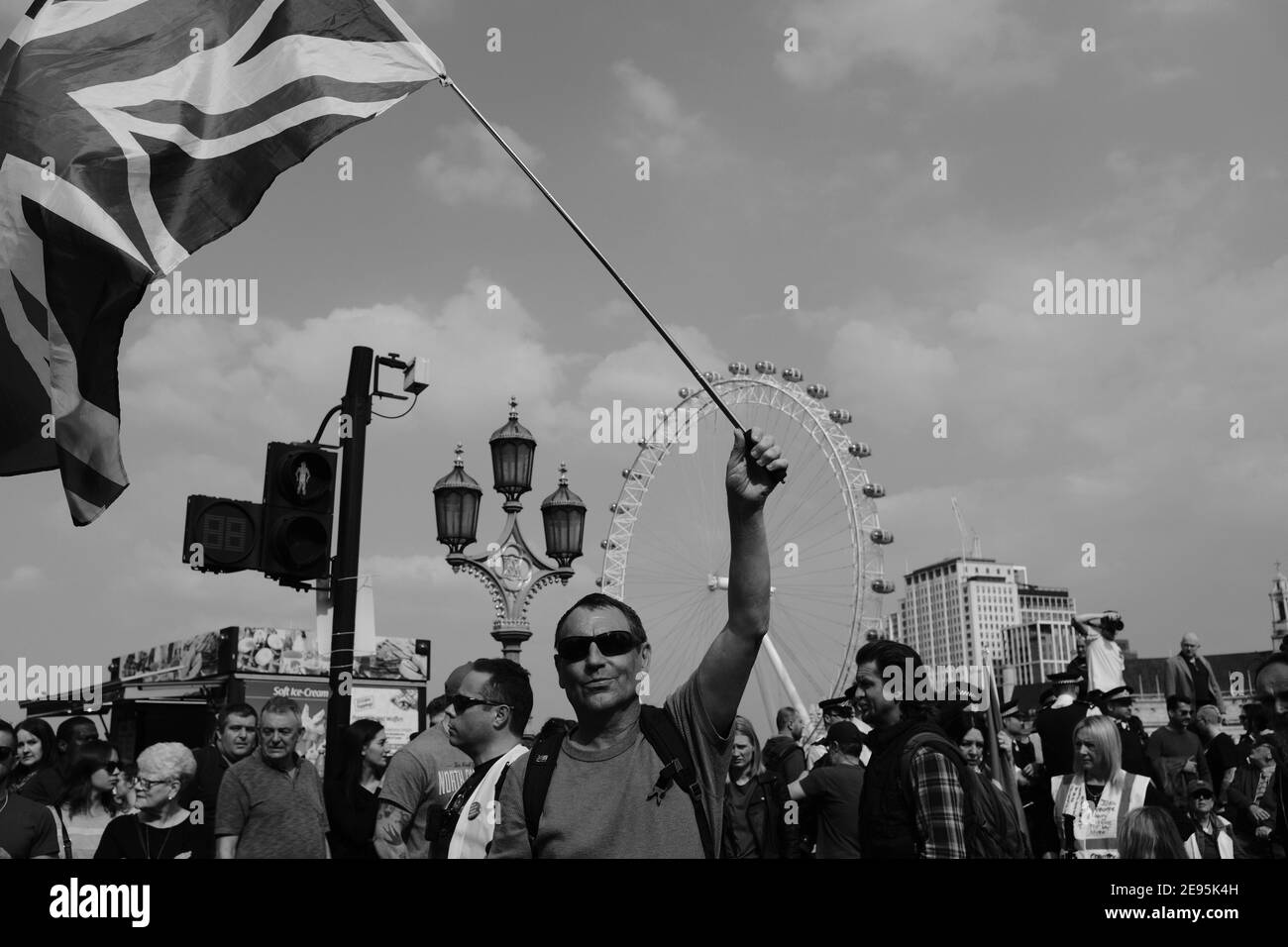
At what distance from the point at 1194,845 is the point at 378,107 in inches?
225

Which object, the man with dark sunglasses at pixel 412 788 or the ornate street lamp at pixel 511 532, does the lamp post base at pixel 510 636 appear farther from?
the man with dark sunglasses at pixel 412 788

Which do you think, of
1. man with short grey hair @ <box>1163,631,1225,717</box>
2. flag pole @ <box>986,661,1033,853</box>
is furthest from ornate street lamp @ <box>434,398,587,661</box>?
man with short grey hair @ <box>1163,631,1225,717</box>

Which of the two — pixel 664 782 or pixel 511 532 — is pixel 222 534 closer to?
pixel 664 782

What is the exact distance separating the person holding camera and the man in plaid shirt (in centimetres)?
557

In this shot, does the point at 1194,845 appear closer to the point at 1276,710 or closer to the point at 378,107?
the point at 1276,710

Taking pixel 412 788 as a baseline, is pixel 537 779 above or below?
above

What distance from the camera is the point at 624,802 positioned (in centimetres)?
321

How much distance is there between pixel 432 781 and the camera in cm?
630

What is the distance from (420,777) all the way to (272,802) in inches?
30.1

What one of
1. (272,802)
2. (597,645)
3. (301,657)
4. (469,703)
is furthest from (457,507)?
(597,645)

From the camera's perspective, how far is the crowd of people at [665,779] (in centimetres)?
326

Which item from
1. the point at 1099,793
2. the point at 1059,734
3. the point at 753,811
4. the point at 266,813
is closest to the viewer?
the point at 266,813

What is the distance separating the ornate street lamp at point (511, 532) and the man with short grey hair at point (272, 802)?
6.48 meters
